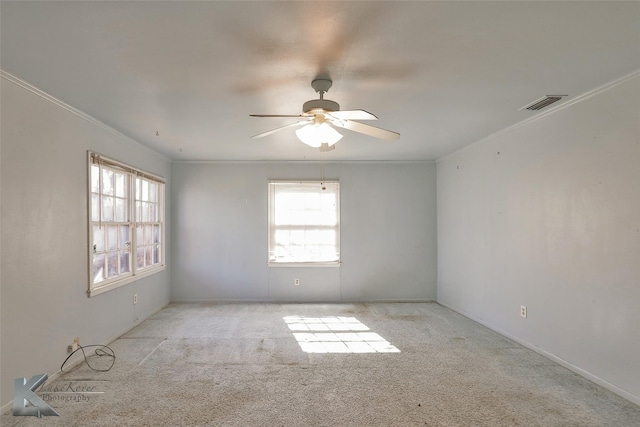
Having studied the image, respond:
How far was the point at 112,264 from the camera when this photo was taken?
146 inches

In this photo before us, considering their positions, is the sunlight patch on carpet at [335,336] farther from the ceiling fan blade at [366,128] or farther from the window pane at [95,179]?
the window pane at [95,179]

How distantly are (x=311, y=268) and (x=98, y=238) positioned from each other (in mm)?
3053

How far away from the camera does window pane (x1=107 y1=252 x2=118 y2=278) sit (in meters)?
3.64

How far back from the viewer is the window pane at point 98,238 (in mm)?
3350

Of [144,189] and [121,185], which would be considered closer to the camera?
[121,185]

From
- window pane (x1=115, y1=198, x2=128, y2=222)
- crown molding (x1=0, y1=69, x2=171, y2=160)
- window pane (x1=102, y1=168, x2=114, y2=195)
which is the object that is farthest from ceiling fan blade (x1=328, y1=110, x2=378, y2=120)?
window pane (x1=115, y1=198, x2=128, y2=222)

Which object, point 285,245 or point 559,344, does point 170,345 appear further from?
point 559,344

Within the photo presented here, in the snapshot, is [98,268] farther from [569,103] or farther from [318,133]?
[569,103]

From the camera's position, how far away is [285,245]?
18.1ft

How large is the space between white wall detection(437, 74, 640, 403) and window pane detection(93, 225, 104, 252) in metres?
4.42

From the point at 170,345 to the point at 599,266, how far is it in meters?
4.02

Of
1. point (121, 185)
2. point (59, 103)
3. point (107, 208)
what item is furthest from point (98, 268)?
point (59, 103)

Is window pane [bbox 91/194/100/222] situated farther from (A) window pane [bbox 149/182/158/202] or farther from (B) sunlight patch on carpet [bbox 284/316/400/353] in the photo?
(B) sunlight patch on carpet [bbox 284/316/400/353]

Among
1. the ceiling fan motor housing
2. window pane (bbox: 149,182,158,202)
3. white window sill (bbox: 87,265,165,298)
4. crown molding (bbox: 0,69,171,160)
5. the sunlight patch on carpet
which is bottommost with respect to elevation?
the sunlight patch on carpet
